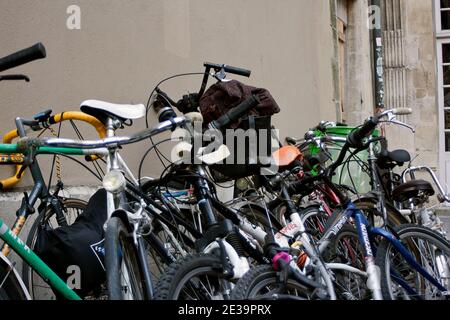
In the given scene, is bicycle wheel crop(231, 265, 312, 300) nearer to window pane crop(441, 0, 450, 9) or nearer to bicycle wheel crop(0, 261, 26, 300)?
bicycle wheel crop(0, 261, 26, 300)

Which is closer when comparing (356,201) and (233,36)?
(356,201)

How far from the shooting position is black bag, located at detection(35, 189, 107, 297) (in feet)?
10.1

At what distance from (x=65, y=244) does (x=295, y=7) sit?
18.0 feet

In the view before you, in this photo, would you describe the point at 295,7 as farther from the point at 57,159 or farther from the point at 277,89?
the point at 57,159

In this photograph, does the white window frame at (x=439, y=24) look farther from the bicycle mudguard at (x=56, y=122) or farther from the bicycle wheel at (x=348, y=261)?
the bicycle mudguard at (x=56, y=122)

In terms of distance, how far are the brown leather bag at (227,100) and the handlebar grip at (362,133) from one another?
1.60ft

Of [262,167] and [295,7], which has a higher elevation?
[295,7]

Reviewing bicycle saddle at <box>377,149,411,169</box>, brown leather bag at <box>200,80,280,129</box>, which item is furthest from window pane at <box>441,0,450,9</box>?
brown leather bag at <box>200,80,280,129</box>

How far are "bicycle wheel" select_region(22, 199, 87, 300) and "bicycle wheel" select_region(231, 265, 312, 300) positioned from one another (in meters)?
0.84

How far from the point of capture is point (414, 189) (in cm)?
466

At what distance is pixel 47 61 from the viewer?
14.0 feet

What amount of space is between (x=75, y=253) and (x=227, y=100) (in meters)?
1.43
